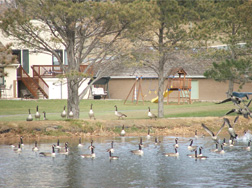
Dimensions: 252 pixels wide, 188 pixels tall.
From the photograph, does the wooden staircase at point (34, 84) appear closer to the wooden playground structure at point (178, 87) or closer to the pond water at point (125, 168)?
the wooden playground structure at point (178, 87)

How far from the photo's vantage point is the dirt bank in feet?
99.7

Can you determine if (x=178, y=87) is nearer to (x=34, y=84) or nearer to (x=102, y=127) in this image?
(x=34, y=84)

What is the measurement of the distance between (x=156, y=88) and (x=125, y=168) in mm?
45031

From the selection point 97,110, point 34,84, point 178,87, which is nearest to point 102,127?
point 97,110

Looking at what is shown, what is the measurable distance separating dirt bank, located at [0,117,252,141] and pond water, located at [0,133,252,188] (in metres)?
3.09

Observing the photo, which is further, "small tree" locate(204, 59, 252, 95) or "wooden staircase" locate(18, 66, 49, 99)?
"wooden staircase" locate(18, 66, 49, 99)

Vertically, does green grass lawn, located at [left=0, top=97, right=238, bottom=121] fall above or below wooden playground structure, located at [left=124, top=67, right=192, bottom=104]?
below

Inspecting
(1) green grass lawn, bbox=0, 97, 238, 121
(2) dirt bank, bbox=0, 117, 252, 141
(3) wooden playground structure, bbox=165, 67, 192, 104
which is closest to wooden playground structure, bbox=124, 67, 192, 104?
(3) wooden playground structure, bbox=165, 67, 192, 104

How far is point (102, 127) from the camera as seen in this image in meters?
32.1

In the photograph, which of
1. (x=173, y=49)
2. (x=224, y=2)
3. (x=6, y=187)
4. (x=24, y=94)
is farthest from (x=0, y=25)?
(x=24, y=94)

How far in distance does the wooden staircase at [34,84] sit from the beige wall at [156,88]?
11.6 metres

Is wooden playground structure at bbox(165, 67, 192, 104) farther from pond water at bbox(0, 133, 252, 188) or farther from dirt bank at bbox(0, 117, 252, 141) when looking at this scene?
pond water at bbox(0, 133, 252, 188)

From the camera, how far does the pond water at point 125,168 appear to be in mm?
18270

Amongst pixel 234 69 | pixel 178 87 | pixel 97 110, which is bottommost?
pixel 97 110
